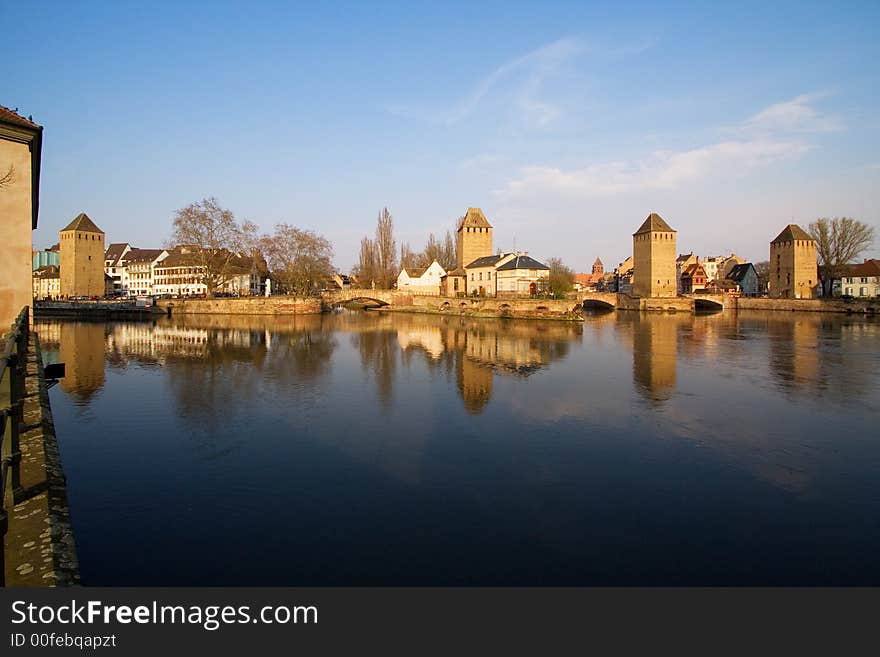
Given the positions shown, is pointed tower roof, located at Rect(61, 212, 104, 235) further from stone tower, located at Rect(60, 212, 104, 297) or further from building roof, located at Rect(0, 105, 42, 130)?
building roof, located at Rect(0, 105, 42, 130)

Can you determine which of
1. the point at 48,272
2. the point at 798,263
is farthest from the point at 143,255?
the point at 798,263

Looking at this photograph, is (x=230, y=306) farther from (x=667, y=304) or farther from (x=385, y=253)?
(x=667, y=304)

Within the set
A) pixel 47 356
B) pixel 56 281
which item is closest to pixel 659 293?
pixel 47 356

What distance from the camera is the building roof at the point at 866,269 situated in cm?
6278

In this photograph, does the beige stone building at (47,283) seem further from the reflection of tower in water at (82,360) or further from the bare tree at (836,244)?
the bare tree at (836,244)

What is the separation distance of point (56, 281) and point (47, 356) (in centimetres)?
5985

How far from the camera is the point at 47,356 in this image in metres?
20.9

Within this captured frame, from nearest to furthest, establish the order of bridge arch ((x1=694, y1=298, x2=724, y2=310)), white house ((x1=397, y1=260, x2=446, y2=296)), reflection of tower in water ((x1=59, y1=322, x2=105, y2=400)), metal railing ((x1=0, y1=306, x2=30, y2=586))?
1. metal railing ((x1=0, y1=306, x2=30, y2=586))
2. reflection of tower in water ((x1=59, y1=322, x2=105, y2=400))
3. bridge arch ((x1=694, y1=298, x2=724, y2=310))
4. white house ((x1=397, y1=260, x2=446, y2=296))

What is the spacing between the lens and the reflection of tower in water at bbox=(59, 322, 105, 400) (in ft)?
49.1

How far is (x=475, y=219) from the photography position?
64.4 m

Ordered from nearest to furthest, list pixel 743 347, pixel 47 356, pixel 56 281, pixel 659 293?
pixel 47 356, pixel 743 347, pixel 659 293, pixel 56 281
